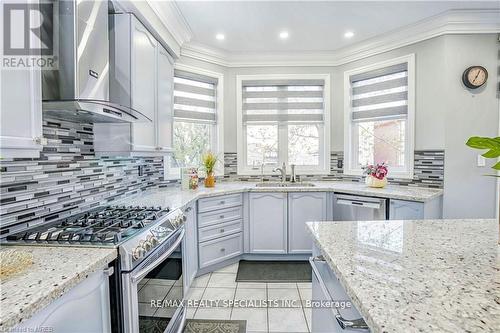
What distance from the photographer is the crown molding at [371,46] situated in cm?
256

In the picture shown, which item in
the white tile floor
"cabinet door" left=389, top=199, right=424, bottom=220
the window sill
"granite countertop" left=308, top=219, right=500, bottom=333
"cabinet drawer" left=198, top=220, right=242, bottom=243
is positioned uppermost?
the window sill

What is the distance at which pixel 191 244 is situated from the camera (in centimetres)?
239

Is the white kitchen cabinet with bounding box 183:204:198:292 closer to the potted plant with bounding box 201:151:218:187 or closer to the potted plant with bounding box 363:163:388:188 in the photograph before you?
the potted plant with bounding box 201:151:218:187

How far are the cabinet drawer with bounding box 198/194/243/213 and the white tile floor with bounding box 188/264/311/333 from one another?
721 millimetres

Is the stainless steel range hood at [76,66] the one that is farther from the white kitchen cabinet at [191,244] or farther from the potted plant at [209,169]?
the potted plant at [209,169]

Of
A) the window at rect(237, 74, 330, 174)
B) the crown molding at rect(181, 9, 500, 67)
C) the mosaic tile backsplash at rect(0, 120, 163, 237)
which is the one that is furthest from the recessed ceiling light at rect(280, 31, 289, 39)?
the mosaic tile backsplash at rect(0, 120, 163, 237)

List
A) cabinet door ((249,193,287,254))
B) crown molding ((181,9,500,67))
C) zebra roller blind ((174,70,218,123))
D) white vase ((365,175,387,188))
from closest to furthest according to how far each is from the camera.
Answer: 1. crown molding ((181,9,500,67))
2. white vase ((365,175,387,188))
3. cabinet door ((249,193,287,254))
4. zebra roller blind ((174,70,218,123))

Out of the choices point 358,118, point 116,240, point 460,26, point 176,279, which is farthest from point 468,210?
point 116,240

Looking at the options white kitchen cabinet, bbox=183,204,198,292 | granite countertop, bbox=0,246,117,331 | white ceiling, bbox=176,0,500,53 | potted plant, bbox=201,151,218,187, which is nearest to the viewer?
granite countertop, bbox=0,246,117,331

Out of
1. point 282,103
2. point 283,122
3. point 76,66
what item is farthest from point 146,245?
point 282,103

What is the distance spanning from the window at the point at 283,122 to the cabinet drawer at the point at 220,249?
3.28 feet

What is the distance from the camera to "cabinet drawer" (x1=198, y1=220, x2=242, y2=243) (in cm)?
260

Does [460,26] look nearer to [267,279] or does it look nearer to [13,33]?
[267,279]

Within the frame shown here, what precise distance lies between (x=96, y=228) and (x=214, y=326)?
1.19 metres
